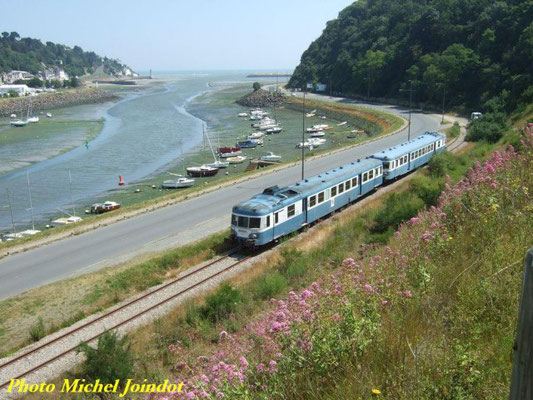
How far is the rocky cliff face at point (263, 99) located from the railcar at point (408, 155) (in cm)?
9312

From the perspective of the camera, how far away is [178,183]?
157 ft

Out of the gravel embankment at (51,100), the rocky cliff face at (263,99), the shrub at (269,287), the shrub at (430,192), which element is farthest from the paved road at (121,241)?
the gravel embankment at (51,100)

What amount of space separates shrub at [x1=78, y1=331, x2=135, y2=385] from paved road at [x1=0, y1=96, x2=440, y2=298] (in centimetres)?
937

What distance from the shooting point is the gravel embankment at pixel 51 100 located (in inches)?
5398

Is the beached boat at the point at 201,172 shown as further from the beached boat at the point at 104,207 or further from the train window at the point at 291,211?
the train window at the point at 291,211

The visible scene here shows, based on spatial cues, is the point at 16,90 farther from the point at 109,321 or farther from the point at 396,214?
the point at 396,214

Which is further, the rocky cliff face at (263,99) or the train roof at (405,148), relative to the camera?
the rocky cliff face at (263,99)

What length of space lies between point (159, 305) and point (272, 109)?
366 feet

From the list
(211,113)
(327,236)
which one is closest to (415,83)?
(211,113)

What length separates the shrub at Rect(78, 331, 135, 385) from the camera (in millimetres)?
11930

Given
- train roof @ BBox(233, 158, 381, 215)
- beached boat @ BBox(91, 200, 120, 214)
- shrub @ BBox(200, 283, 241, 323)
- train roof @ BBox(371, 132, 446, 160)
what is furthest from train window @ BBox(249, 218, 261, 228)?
beached boat @ BBox(91, 200, 120, 214)

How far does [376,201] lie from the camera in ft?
94.8

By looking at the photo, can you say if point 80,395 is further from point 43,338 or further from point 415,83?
point 415,83

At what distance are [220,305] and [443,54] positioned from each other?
292 ft
